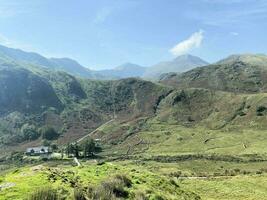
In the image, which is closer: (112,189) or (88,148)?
(112,189)

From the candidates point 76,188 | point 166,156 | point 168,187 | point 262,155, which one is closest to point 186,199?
point 168,187

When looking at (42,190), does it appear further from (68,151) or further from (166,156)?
(68,151)

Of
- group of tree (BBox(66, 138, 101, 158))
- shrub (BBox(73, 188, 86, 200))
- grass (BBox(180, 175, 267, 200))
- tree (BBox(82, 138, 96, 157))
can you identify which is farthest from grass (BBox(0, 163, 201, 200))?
tree (BBox(82, 138, 96, 157))

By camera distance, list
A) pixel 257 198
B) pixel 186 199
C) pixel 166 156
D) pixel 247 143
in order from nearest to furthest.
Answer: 1. pixel 186 199
2. pixel 257 198
3. pixel 166 156
4. pixel 247 143

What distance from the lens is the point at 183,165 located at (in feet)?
441

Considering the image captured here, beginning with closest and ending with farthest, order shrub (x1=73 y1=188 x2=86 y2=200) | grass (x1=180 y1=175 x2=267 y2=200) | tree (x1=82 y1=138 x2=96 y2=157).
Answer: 1. shrub (x1=73 y1=188 x2=86 y2=200)
2. grass (x1=180 y1=175 x2=267 y2=200)
3. tree (x1=82 y1=138 x2=96 y2=157)

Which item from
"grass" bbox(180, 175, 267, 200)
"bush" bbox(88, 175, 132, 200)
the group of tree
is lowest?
the group of tree

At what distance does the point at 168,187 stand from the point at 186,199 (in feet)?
6.16

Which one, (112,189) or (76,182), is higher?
(76,182)

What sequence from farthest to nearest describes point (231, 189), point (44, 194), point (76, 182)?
point (231, 189)
point (76, 182)
point (44, 194)

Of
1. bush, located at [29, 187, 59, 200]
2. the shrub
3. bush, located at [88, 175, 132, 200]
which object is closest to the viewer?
bush, located at [29, 187, 59, 200]

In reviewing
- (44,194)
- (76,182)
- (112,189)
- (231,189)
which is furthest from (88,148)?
(44,194)

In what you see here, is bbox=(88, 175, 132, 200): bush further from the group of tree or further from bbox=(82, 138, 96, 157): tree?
bbox=(82, 138, 96, 157): tree

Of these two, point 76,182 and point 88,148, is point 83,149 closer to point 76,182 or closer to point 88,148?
point 88,148
